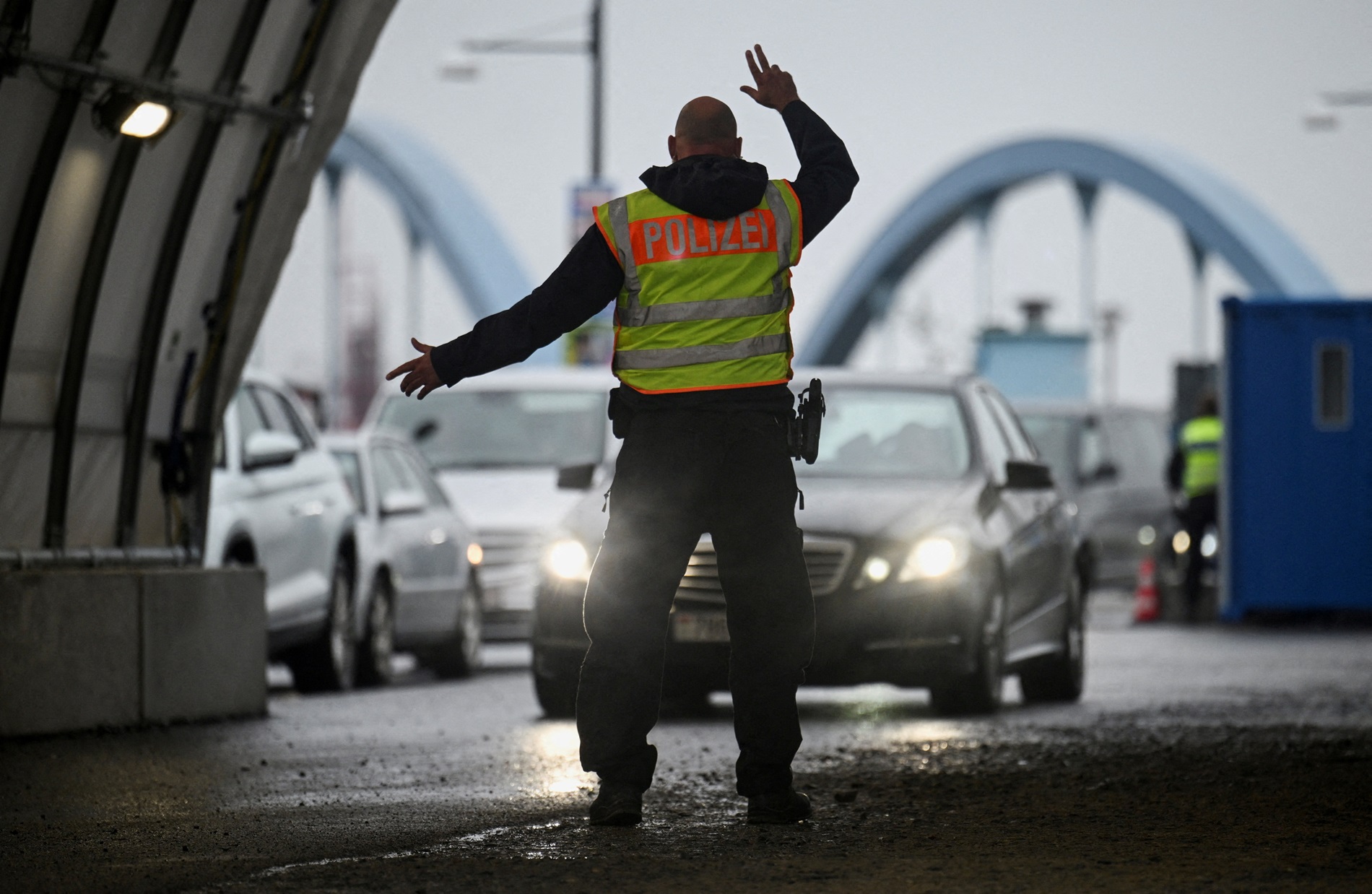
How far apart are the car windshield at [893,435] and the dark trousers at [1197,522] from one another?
10412mm

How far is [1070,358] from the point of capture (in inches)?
1359

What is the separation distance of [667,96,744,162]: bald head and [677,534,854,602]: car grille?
4517 mm

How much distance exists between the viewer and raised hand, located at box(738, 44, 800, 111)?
23.6 ft

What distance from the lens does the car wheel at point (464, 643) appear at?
16.3m

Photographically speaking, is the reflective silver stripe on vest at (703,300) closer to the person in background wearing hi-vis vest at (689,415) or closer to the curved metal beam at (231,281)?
the person in background wearing hi-vis vest at (689,415)

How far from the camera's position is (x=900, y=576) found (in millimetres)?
11328

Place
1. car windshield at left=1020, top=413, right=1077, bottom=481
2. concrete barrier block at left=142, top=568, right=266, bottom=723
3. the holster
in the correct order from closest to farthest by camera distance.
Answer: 1. the holster
2. concrete barrier block at left=142, top=568, right=266, bottom=723
3. car windshield at left=1020, top=413, right=1077, bottom=481

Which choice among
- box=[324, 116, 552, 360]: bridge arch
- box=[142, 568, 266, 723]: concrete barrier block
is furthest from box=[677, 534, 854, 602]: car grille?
box=[324, 116, 552, 360]: bridge arch

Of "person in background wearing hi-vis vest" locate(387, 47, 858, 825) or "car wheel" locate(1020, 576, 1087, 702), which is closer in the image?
"person in background wearing hi-vis vest" locate(387, 47, 858, 825)

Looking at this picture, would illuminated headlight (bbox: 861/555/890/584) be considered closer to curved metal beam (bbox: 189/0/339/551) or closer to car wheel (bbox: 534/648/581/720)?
car wheel (bbox: 534/648/581/720)

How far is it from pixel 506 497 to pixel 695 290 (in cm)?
1071

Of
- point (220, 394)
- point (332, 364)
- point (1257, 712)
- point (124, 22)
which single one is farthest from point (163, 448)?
point (332, 364)

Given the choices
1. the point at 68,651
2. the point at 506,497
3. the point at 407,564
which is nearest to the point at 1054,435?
the point at 506,497

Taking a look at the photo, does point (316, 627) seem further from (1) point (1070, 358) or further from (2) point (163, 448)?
(1) point (1070, 358)
